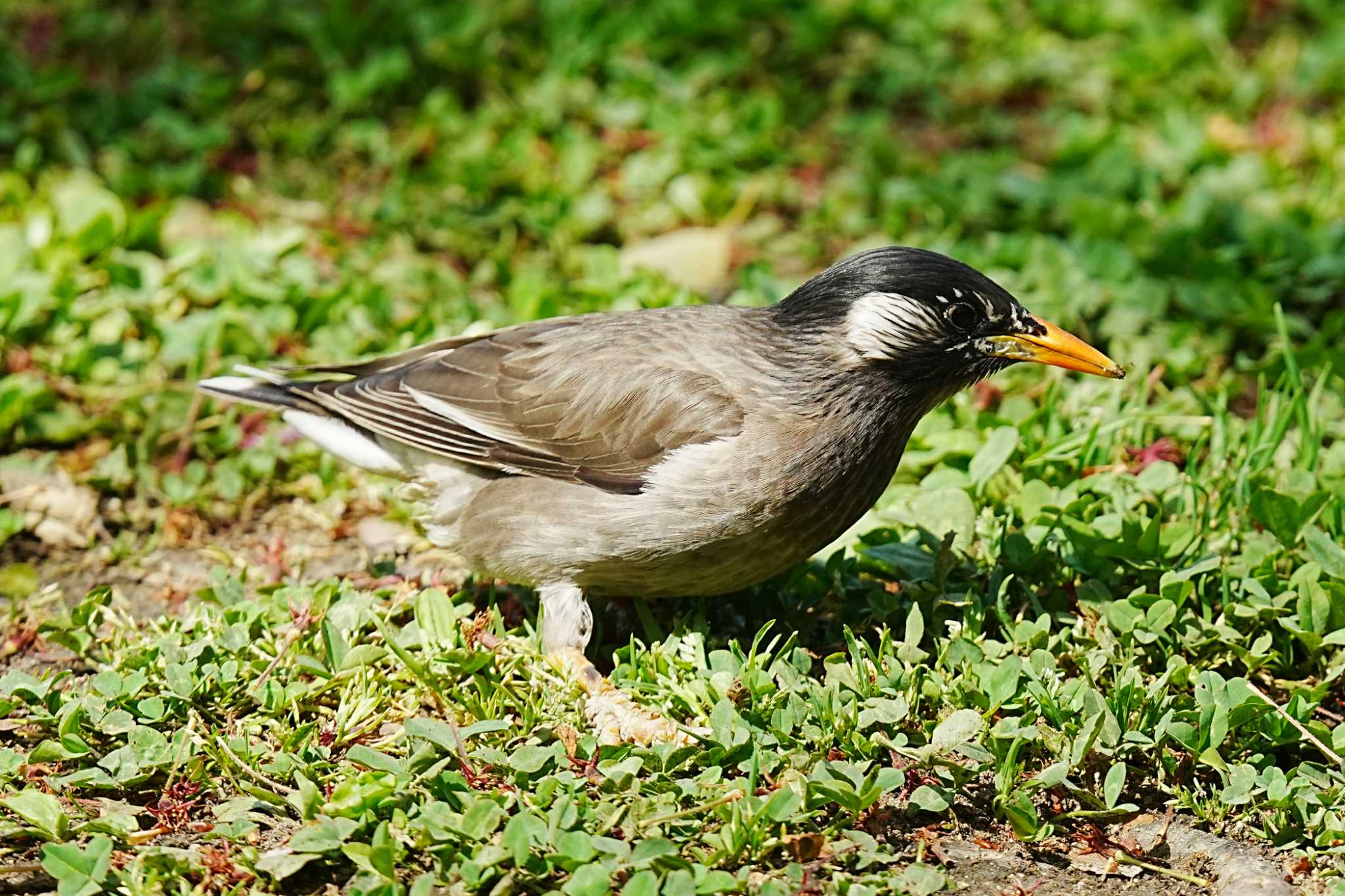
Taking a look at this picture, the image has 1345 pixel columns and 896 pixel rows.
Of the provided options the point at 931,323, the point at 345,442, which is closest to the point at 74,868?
the point at 345,442

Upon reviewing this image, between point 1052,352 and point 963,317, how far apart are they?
344mm

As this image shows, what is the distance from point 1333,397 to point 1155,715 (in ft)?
7.53

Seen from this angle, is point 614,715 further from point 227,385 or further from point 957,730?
point 227,385

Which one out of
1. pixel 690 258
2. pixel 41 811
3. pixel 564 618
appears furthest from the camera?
pixel 690 258

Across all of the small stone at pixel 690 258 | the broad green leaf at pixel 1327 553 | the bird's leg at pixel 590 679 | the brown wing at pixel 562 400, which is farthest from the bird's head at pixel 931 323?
the small stone at pixel 690 258

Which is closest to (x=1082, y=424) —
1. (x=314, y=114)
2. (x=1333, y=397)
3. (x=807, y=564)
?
(x=1333, y=397)

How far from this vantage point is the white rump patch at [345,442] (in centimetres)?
575

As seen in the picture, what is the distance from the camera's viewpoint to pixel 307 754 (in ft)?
15.0

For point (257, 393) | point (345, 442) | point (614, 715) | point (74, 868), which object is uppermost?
point (257, 393)

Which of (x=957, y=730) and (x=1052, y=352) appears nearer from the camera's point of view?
(x=957, y=730)

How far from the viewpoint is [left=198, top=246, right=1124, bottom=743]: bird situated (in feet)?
16.1

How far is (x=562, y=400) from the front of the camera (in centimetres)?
535

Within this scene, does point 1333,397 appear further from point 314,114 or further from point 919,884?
point 314,114

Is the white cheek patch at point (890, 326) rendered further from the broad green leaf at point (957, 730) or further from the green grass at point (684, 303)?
the broad green leaf at point (957, 730)
